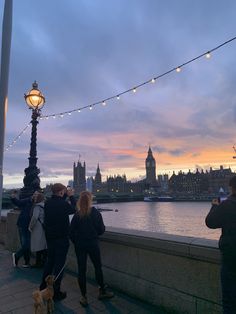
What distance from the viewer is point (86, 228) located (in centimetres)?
488

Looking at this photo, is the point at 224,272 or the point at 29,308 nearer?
the point at 224,272

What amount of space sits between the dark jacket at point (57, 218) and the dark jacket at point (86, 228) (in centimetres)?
24

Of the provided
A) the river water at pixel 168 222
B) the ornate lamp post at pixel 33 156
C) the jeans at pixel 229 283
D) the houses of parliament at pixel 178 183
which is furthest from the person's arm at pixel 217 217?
the houses of parliament at pixel 178 183

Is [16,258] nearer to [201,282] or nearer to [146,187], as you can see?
[201,282]

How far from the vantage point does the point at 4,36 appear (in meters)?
5.84

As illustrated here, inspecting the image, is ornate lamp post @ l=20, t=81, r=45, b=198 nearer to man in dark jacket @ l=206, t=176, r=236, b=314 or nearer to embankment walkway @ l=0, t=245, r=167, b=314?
embankment walkway @ l=0, t=245, r=167, b=314

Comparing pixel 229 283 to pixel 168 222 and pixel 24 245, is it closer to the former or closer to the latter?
pixel 24 245

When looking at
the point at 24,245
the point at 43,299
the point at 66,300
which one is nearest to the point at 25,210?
the point at 24,245

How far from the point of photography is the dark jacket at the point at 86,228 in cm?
488

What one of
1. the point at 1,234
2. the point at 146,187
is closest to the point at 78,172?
the point at 146,187

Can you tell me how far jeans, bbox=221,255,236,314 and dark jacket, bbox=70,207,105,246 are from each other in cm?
211

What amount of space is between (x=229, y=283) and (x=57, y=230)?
2.78m

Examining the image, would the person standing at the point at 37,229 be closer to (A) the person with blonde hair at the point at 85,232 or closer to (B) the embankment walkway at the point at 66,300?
(B) the embankment walkway at the point at 66,300

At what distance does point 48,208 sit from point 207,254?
8.19ft
